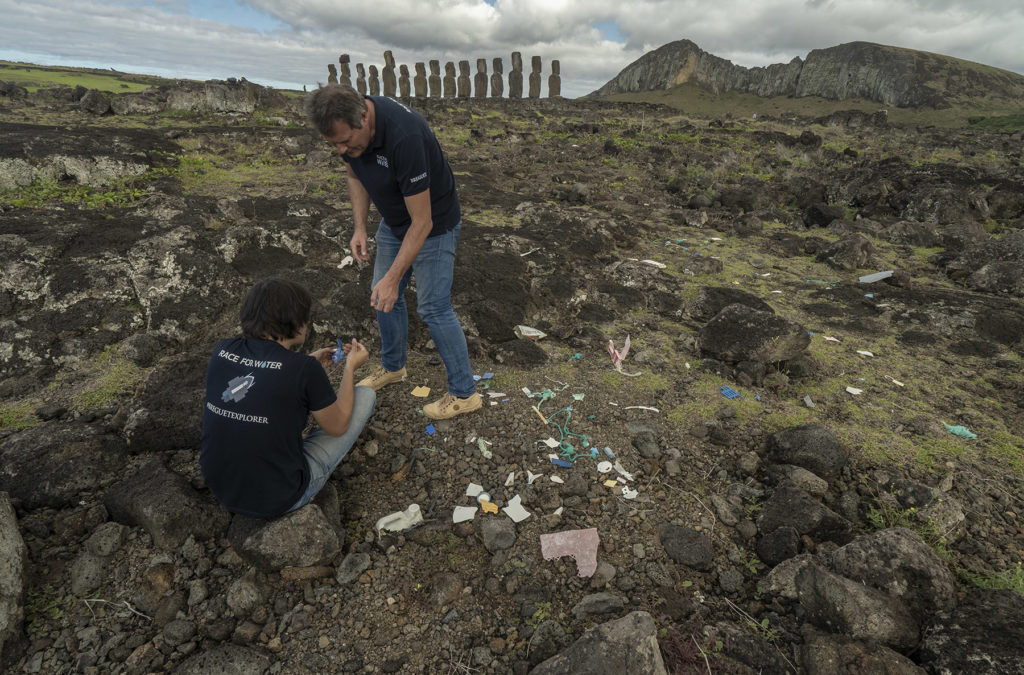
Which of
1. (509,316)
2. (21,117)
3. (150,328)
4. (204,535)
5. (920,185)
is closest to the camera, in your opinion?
→ (204,535)

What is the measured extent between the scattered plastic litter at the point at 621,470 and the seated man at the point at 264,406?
152cm

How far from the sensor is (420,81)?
43.6 meters

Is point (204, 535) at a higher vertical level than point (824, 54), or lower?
lower

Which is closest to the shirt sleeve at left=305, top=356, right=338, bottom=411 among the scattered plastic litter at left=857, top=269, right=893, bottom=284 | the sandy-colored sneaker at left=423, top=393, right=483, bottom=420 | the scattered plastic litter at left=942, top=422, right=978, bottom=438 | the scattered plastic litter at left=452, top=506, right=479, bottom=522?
the scattered plastic litter at left=452, top=506, right=479, bottom=522

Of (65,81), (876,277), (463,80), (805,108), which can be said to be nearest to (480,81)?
(463,80)

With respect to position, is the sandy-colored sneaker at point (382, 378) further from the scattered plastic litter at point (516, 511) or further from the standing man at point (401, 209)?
the scattered plastic litter at point (516, 511)

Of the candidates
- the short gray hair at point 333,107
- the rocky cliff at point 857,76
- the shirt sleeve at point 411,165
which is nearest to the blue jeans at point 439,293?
the shirt sleeve at point 411,165

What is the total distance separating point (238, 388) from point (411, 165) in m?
1.26

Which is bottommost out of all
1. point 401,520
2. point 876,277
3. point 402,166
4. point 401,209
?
point 401,520

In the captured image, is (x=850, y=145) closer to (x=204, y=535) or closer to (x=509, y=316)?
(x=509, y=316)

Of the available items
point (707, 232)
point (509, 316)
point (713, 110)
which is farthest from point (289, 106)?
point (713, 110)

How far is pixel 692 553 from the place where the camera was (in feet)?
6.88

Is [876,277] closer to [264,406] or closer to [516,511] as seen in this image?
[516,511]

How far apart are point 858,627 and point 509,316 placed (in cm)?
312
